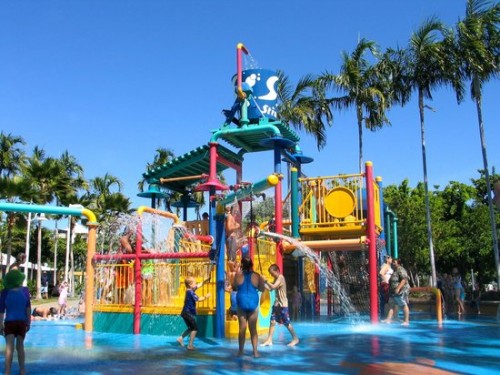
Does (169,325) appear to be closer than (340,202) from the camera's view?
Yes

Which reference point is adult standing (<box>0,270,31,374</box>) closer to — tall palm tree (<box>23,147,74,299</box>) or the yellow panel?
the yellow panel

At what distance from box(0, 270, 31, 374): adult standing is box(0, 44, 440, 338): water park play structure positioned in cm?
435

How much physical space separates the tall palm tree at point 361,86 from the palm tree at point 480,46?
14.3 feet

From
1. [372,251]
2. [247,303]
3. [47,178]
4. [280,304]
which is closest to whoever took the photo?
[247,303]

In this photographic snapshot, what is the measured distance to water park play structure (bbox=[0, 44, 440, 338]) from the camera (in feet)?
38.7

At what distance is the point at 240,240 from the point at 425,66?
1594 cm

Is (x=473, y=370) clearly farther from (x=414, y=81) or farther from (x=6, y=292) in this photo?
(x=414, y=81)

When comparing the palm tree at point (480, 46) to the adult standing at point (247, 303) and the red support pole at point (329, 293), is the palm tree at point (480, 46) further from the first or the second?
the adult standing at point (247, 303)

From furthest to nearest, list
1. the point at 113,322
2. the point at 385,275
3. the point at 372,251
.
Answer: the point at 385,275 < the point at 372,251 < the point at 113,322

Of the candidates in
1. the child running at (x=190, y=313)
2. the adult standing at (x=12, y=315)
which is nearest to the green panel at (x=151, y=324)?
the child running at (x=190, y=313)

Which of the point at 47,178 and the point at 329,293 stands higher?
the point at 47,178

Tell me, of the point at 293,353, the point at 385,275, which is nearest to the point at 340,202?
the point at 385,275

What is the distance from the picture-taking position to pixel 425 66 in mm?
24328

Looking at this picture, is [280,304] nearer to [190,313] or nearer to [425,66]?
[190,313]
